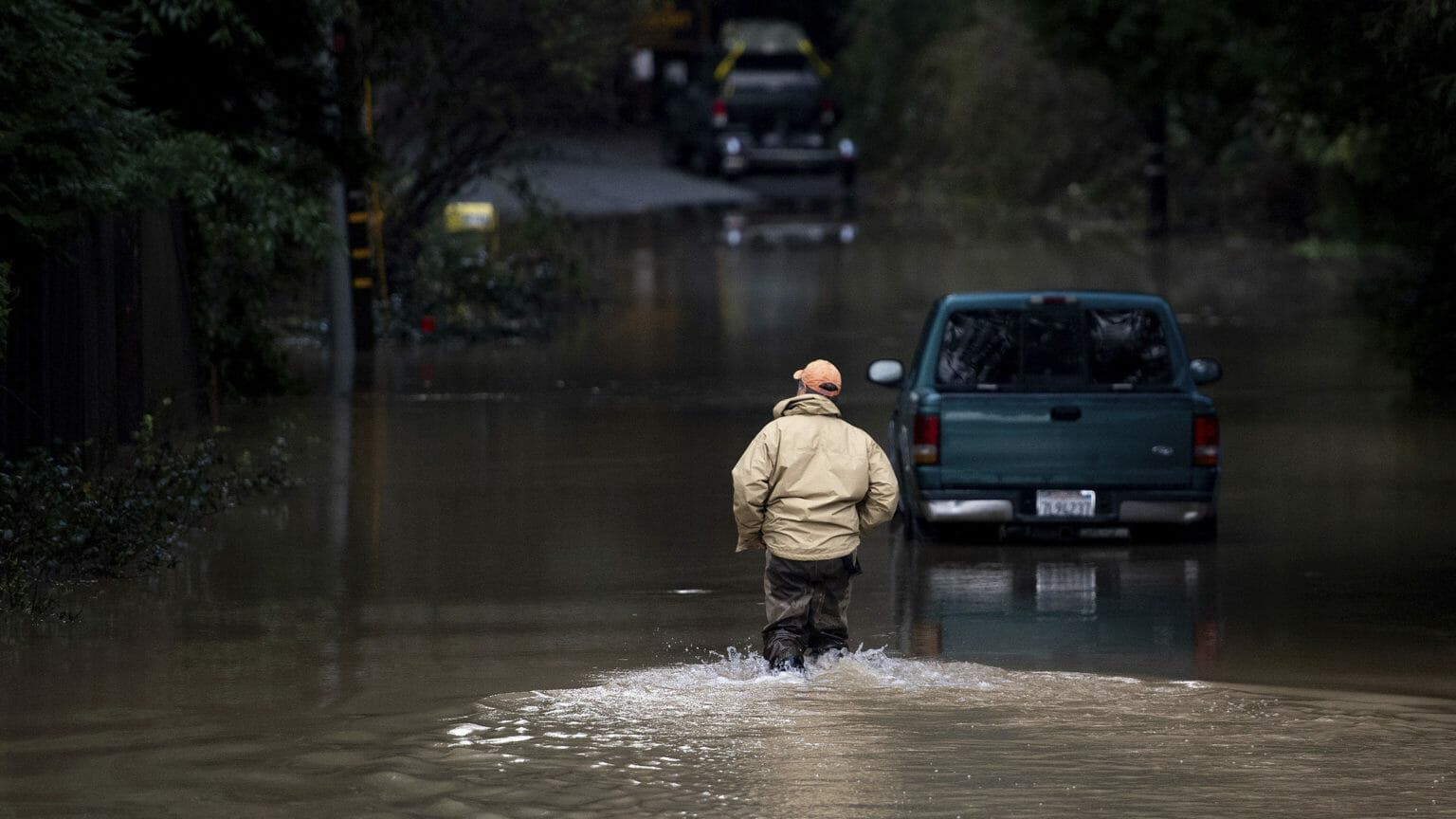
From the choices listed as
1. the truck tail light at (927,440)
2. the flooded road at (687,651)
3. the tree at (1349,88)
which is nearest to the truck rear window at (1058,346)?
the truck tail light at (927,440)

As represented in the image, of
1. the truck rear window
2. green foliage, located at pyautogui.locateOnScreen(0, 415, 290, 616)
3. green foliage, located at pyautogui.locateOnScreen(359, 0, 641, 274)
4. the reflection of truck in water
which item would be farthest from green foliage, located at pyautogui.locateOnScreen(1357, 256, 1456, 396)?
the reflection of truck in water

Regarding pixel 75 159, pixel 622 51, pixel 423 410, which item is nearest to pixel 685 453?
pixel 423 410

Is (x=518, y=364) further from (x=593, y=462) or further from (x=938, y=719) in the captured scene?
(x=938, y=719)

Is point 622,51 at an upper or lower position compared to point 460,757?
upper

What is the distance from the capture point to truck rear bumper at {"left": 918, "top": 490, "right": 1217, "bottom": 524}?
43.4ft

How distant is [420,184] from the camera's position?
85.6 feet

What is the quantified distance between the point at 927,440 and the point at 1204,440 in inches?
62.4

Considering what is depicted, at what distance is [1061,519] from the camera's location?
13.3 m

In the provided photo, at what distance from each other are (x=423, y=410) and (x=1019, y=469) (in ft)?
24.6

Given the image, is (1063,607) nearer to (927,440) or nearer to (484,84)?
(927,440)

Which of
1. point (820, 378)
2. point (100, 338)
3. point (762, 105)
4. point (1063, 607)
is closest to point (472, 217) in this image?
point (100, 338)

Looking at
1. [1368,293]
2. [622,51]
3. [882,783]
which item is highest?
[622,51]

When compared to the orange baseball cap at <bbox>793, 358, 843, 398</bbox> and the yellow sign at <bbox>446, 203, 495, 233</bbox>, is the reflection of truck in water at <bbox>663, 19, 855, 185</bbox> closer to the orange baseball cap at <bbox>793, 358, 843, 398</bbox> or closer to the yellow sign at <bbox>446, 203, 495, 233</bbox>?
the yellow sign at <bbox>446, 203, 495, 233</bbox>

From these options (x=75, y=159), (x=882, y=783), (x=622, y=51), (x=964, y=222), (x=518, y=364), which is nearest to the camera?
(x=882, y=783)
